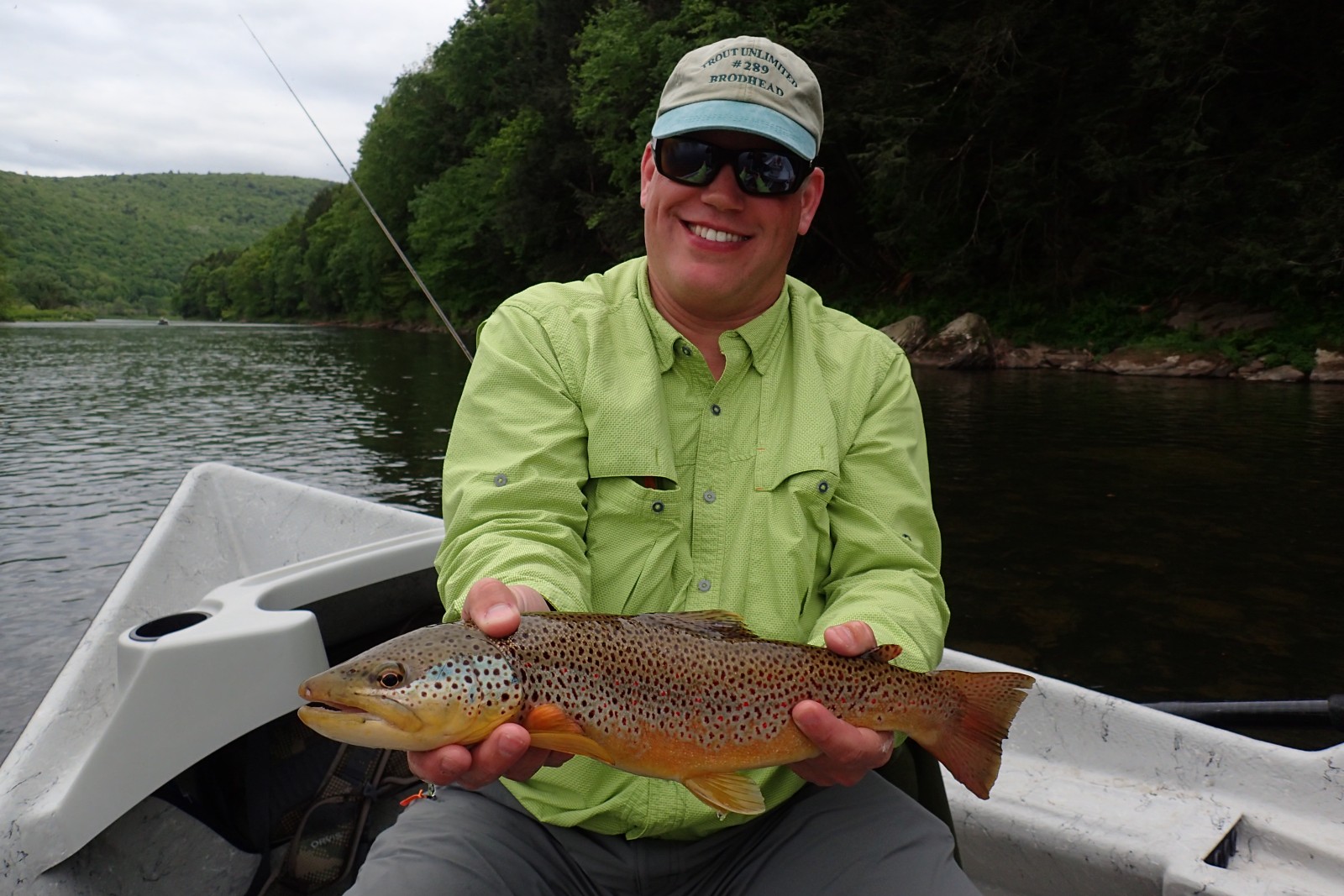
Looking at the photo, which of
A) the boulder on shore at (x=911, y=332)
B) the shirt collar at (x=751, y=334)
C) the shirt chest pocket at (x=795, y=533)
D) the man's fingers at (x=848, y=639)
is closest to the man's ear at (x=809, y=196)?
the shirt collar at (x=751, y=334)

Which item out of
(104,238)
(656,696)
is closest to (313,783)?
(656,696)

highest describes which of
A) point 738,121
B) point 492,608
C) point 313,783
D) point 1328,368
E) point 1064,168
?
point 1064,168

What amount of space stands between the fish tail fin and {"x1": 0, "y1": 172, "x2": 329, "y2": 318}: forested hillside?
378ft

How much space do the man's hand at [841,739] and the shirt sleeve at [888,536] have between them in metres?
0.17

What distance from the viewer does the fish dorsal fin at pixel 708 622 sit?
2.30 m

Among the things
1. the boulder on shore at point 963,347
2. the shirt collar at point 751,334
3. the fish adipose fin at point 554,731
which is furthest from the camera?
the boulder on shore at point 963,347

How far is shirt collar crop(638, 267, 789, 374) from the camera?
277 cm

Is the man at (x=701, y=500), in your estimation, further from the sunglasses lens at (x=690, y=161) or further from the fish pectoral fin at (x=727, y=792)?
the fish pectoral fin at (x=727, y=792)

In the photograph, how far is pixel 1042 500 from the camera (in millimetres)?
11781

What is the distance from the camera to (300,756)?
393 centimetres

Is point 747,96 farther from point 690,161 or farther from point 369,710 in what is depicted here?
point 369,710

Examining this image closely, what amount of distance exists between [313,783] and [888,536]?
2.71m

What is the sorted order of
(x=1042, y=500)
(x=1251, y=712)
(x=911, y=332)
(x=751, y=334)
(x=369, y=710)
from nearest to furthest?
(x=369, y=710), (x=751, y=334), (x=1251, y=712), (x=1042, y=500), (x=911, y=332)

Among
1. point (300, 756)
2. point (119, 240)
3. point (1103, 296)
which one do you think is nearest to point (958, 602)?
point (300, 756)
